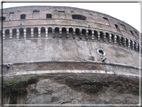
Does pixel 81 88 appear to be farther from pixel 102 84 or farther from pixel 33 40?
pixel 33 40

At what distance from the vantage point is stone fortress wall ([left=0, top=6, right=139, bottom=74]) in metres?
9.24

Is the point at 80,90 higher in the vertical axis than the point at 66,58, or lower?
lower

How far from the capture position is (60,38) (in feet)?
32.8

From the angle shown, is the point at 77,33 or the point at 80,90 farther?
the point at 77,33

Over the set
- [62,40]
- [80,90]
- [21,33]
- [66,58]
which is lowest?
[80,90]

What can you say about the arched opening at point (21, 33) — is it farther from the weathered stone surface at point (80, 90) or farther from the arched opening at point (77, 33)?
the weathered stone surface at point (80, 90)

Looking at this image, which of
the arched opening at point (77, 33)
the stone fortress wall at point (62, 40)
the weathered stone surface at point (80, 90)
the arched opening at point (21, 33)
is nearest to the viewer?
the weathered stone surface at point (80, 90)

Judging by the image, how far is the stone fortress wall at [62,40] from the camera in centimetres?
924

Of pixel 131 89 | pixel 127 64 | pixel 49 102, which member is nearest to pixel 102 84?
pixel 131 89

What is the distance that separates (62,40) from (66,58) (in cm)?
137

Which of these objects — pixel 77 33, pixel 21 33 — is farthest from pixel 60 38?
pixel 21 33

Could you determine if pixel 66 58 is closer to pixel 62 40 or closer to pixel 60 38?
pixel 62 40

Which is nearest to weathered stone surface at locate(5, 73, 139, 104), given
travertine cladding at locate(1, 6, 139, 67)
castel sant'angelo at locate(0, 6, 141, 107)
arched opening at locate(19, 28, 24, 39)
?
castel sant'angelo at locate(0, 6, 141, 107)

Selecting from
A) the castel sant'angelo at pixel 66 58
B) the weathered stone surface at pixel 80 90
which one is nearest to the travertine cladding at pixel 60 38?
the castel sant'angelo at pixel 66 58
